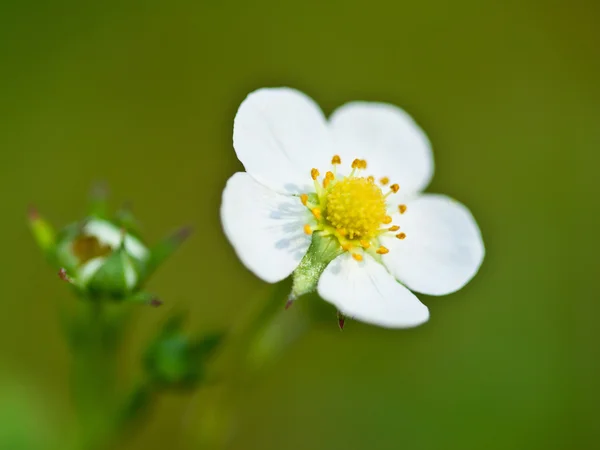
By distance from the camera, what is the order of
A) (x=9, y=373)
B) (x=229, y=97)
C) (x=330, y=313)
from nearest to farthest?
(x=330, y=313) < (x=9, y=373) < (x=229, y=97)

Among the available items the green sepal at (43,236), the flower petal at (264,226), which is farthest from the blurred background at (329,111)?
the flower petal at (264,226)

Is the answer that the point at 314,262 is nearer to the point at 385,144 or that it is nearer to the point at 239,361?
the point at 239,361

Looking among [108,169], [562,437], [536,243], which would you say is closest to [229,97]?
[108,169]

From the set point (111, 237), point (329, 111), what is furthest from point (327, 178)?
point (329, 111)

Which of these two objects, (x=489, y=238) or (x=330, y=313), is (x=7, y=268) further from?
(x=489, y=238)

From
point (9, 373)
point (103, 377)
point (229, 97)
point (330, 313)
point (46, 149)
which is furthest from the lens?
point (229, 97)

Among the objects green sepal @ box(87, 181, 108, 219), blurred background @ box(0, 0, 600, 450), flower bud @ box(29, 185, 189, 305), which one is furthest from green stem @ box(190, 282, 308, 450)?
blurred background @ box(0, 0, 600, 450)

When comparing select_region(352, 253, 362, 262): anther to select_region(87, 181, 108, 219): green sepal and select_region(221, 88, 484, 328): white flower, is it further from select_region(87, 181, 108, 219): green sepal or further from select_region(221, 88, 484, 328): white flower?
select_region(87, 181, 108, 219): green sepal
